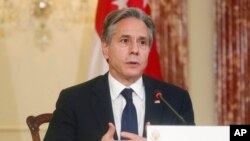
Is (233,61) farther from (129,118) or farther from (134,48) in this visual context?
(129,118)

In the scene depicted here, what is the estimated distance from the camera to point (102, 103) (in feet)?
6.64

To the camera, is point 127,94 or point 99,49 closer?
point 127,94

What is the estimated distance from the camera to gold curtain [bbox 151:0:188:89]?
3.87 meters

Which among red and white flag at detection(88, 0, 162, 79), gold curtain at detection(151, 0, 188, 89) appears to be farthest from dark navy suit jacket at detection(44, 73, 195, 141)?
gold curtain at detection(151, 0, 188, 89)

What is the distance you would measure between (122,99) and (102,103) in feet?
0.31

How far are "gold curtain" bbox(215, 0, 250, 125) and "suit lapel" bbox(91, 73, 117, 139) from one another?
1.98m

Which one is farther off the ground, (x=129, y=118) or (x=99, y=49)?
(x=99, y=49)

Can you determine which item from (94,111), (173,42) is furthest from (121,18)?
(173,42)

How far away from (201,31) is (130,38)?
205 cm

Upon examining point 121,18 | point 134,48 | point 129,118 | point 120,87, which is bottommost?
point 129,118

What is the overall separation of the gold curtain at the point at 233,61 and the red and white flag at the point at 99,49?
2.47 feet

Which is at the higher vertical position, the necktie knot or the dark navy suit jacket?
the necktie knot

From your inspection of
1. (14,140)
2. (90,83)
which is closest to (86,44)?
(14,140)

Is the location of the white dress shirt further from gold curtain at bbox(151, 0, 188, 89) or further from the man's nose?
gold curtain at bbox(151, 0, 188, 89)
